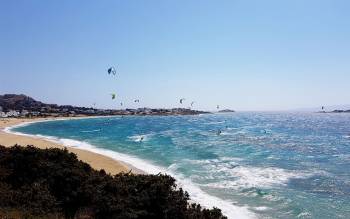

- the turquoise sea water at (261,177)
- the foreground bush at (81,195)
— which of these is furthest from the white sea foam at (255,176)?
the foreground bush at (81,195)

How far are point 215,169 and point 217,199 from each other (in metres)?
10.1

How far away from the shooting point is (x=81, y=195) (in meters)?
14.0

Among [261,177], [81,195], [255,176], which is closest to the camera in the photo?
[81,195]

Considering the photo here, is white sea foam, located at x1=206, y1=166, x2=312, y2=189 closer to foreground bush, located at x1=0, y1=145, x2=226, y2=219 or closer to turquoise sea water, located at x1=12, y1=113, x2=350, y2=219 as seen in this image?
turquoise sea water, located at x1=12, y1=113, x2=350, y2=219

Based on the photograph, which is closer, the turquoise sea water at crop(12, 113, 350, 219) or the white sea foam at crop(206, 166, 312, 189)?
the turquoise sea water at crop(12, 113, 350, 219)

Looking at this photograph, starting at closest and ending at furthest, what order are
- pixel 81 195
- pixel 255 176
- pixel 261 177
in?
pixel 81 195 → pixel 261 177 → pixel 255 176

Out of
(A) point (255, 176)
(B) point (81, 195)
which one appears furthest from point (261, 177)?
(B) point (81, 195)

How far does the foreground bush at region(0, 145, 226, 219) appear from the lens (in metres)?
12.8

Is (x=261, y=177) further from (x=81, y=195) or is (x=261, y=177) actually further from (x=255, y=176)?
(x=81, y=195)

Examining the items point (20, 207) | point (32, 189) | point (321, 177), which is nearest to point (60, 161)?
point (32, 189)

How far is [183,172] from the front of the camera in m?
29.4

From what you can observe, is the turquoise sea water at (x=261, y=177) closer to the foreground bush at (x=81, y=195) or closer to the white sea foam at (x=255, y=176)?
the white sea foam at (x=255, y=176)

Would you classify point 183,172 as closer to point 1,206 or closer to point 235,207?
point 235,207

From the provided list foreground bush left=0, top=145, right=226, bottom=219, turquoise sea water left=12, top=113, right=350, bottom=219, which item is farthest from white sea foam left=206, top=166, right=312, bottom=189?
foreground bush left=0, top=145, right=226, bottom=219
